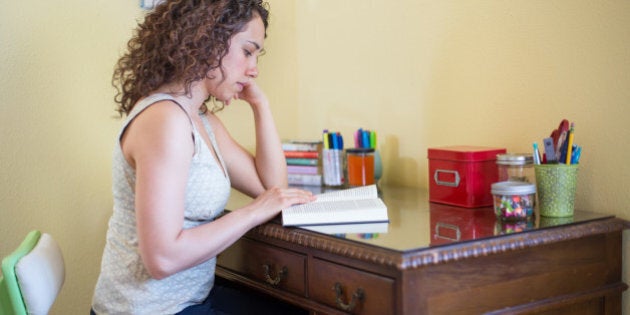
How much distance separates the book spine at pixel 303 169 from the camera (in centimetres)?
197

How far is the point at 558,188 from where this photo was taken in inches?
52.2

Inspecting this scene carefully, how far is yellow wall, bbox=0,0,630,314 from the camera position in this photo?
1428 mm

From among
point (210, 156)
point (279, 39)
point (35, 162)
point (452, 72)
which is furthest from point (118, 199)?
point (279, 39)

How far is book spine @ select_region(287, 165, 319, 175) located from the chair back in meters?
0.78

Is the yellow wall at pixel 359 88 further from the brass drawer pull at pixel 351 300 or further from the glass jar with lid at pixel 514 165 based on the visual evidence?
the brass drawer pull at pixel 351 300

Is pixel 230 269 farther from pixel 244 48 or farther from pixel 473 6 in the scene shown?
pixel 473 6

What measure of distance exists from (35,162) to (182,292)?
770 mm

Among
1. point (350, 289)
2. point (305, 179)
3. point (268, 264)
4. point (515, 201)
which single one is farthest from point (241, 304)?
point (515, 201)

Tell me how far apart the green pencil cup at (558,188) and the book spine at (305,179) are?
0.75 metres

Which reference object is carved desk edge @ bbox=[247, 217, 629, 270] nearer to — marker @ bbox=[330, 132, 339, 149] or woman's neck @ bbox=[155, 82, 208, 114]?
woman's neck @ bbox=[155, 82, 208, 114]

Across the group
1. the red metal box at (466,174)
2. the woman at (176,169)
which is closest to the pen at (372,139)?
the red metal box at (466,174)

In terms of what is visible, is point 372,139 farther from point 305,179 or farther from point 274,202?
point 274,202

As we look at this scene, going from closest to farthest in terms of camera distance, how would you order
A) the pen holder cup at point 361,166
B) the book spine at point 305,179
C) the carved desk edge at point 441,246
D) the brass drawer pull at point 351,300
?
the carved desk edge at point 441,246
the brass drawer pull at point 351,300
the pen holder cup at point 361,166
the book spine at point 305,179

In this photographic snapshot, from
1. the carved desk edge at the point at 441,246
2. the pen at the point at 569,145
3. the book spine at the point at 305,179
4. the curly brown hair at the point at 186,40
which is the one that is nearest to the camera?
the carved desk edge at the point at 441,246
